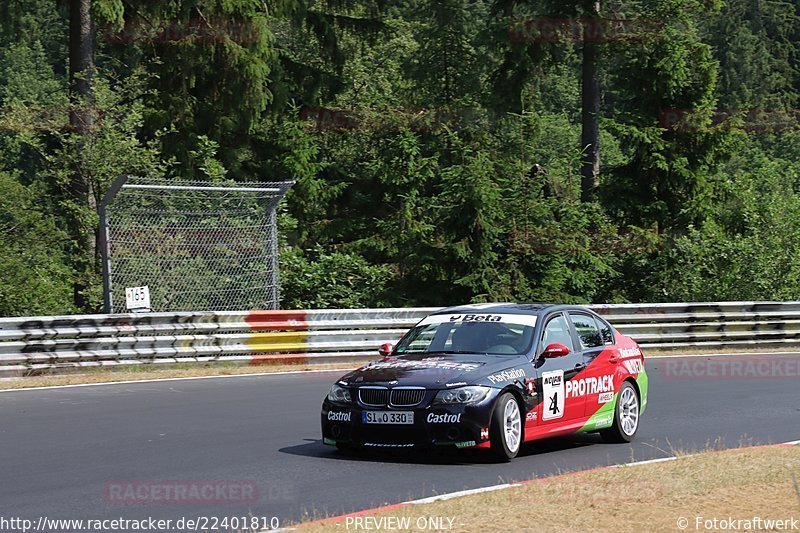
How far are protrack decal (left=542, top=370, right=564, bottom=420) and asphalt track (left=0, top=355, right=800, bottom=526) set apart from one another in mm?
425

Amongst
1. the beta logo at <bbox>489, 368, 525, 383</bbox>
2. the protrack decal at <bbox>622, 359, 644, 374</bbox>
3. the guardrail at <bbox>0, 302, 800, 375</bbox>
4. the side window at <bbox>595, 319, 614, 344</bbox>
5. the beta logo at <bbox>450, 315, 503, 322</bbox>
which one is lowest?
the guardrail at <bbox>0, 302, 800, 375</bbox>

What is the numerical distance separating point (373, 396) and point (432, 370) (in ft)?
2.04

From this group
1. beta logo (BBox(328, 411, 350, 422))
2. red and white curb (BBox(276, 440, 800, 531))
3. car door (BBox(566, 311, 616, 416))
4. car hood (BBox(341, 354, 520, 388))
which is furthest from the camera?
car door (BBox(566, 311, 616, 416))

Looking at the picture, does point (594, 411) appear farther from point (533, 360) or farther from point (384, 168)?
point (384, 168)

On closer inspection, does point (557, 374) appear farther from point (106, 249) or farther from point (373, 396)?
point (106, 249)

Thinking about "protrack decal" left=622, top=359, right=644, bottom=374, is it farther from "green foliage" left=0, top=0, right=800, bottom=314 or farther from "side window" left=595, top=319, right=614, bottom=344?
"green foliage" left=0, top=0, right=800, bottom=314

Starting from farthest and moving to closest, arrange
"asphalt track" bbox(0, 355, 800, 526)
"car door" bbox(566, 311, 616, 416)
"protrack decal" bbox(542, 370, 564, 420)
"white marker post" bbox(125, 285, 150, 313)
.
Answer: "white marker post" bbox(125, 285, 150, 313) < "car door" bbox(566, 311, 616, 416) < "protrack decal" bbox(542, 370, 564, 420) < "asphalt track" bbox(0, 355, 800, 526)

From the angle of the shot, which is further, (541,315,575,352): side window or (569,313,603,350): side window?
(569,313,603,350): side window

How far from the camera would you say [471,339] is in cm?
1181

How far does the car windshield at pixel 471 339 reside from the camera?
1163 centimetres

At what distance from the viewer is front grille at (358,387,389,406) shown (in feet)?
35.0

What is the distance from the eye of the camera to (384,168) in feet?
118

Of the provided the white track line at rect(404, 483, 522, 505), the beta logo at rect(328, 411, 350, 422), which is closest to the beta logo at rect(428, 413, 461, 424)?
the beta logo at rect(328, 411, 350, 422)

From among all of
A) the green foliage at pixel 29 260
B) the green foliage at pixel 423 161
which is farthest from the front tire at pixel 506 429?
the green foliage at pixel 29 260
